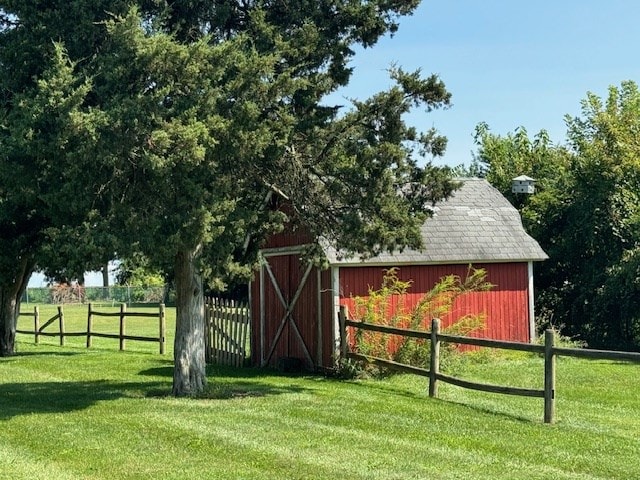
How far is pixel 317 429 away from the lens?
11.3 m

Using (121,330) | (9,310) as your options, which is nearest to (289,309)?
(121,330)

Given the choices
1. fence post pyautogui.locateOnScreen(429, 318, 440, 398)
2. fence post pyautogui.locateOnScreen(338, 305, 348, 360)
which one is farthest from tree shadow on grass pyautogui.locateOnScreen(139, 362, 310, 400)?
fence post pyautogui.locateOnScreen(429, 318, 440, 398)

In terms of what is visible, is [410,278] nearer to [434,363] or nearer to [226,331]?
[226,331]

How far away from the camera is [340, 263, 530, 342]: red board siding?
62.3 feet

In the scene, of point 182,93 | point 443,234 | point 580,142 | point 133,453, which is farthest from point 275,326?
point 580,142

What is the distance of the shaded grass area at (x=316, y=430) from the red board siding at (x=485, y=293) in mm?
2437

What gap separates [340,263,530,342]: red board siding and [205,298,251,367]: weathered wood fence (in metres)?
2.97

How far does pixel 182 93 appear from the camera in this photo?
12.8 metres

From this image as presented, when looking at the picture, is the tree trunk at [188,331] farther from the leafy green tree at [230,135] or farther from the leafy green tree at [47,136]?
the leafy green tree at [47,136]

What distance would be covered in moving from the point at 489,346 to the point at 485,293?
774 centimetres

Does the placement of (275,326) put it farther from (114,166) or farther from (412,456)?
(412,456)

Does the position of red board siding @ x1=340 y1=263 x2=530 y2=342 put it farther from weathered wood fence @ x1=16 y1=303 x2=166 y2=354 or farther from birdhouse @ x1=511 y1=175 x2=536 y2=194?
weathered wood fence @ x1=16 y1=303 x2=166 y2=354

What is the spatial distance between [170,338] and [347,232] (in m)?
18.1

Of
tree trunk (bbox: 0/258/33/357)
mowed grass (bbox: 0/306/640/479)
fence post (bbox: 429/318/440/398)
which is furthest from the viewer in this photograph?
tree trunk (bbox: 0/258/33/357)
